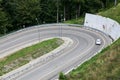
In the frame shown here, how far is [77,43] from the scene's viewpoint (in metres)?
67.6

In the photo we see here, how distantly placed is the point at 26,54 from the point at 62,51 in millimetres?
7539

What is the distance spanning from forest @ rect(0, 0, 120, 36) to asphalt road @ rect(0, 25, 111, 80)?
12.2 meters

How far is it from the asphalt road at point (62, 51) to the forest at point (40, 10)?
1216 centimetres

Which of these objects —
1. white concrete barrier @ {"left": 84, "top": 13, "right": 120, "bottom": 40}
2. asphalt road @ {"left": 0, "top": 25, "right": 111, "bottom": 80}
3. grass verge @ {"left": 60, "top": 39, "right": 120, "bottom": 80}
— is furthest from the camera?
white concrete barrier @ {"left": 84, "top": 13, "right": 120, "bottom": 40}

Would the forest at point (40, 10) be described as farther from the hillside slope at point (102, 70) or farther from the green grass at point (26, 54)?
the hillside slope at point (102, 70)

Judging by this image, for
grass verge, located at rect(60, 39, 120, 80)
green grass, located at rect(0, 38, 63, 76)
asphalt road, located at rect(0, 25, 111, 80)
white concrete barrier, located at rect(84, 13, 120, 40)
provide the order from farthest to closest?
white concrete barrier, located at rect(84, 13, 120, 40), green grass, located at rect(0, 38, 63, 76), asphalt road, located at rect(0, 25, 111, 80), grass verge, located at rect(60, 39, 120, 80)

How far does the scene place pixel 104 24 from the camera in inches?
2908

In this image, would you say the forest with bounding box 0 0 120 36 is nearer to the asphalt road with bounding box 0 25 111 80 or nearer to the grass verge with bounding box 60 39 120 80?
the asphalt road with bounding box 0 25 111 80

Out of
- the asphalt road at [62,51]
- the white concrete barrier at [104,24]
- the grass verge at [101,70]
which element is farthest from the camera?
the white concrete barrier at [104,24]

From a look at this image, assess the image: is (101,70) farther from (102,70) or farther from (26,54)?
(26,54)

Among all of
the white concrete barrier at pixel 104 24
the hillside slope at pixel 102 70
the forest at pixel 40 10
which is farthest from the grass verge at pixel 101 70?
the forest at pixel 40 10

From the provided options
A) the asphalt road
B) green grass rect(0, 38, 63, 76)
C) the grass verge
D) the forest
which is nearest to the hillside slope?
the grass verge

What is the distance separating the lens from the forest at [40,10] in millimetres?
89812

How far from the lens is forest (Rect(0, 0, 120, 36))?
295 ft
